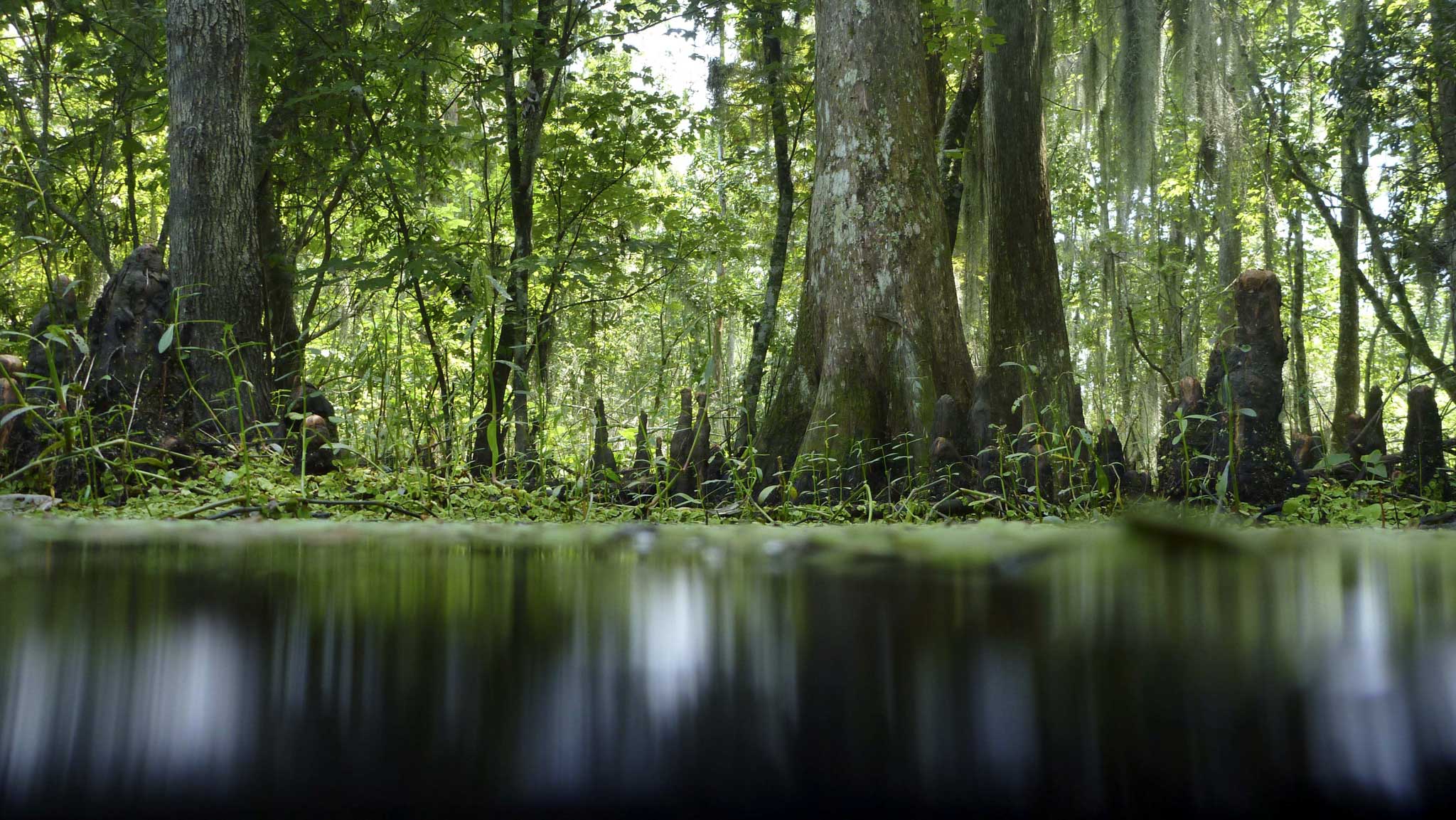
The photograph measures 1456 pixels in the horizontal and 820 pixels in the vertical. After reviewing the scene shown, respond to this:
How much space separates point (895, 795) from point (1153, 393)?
10.7 m

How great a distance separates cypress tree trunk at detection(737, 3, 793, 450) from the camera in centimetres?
724

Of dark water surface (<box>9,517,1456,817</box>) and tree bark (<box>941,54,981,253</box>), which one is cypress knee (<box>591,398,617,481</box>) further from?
tree bark (<box>941,54,981,253</box>)

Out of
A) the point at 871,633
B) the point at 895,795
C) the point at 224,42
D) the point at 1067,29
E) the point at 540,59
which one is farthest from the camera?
the point at 1067,29

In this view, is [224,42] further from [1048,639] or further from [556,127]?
[1048,639]

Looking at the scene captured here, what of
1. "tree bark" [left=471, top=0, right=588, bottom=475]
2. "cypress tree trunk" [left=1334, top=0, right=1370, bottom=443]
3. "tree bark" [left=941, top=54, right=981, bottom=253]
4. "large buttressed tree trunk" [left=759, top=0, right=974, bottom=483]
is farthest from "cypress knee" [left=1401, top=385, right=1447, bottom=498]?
"tree bark" [left=941, top=54, right=981, bottom=253]

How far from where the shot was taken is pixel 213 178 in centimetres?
396

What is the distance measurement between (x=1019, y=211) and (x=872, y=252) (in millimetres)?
2604

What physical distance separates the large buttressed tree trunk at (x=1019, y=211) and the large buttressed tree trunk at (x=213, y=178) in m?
4.36

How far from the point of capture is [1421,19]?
7.18m

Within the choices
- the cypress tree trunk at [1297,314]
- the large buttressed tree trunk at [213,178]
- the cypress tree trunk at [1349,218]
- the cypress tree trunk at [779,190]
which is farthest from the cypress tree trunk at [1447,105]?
the large buttressed tree trunk at [213,178]

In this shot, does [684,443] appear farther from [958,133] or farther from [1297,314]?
[1297,314]

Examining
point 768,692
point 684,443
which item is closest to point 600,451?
point 684,443

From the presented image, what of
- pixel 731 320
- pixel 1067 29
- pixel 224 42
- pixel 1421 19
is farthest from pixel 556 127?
pixel 731 320

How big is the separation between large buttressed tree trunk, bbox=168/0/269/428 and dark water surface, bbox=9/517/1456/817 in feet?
10.9
